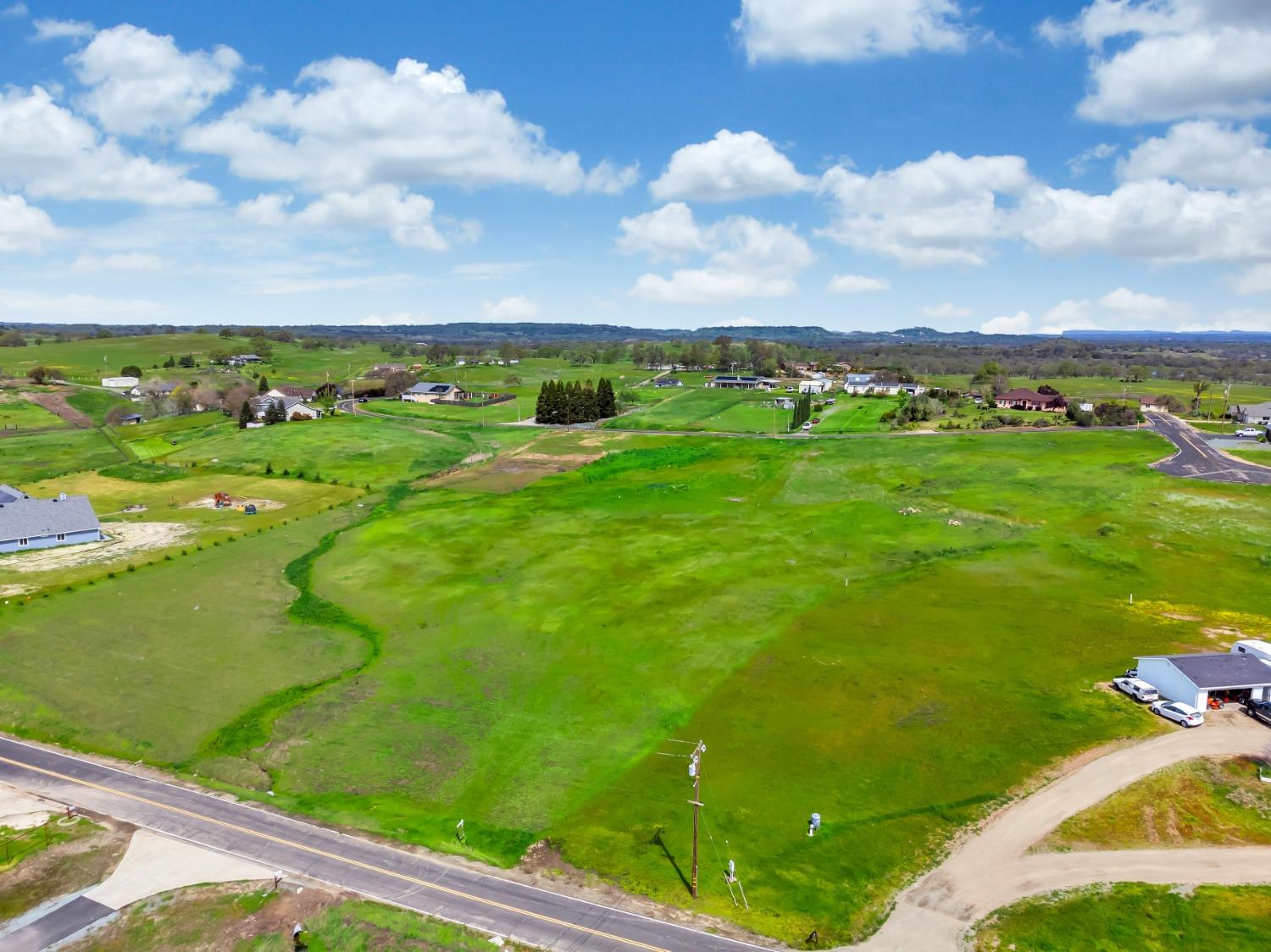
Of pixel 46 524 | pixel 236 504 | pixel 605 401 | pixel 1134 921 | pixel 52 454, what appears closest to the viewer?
pixel 1134 921

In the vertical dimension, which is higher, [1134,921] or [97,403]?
[97,403]

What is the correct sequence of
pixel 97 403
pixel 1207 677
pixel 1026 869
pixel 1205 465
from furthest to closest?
pixel 97 403, pixel 1205 465, pixel 1207 677, pixel 1026 869

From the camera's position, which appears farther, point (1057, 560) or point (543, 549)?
point (543, 549)

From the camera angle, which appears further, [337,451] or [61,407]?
[61,407]

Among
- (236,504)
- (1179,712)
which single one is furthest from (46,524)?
(1179,712)

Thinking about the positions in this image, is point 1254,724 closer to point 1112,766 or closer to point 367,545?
point 1112,766

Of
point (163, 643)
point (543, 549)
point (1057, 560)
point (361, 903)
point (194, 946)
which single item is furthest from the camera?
point (543, 549)

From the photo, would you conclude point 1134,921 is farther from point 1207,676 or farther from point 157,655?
point 157,655

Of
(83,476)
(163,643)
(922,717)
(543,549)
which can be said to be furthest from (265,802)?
(83,476)
